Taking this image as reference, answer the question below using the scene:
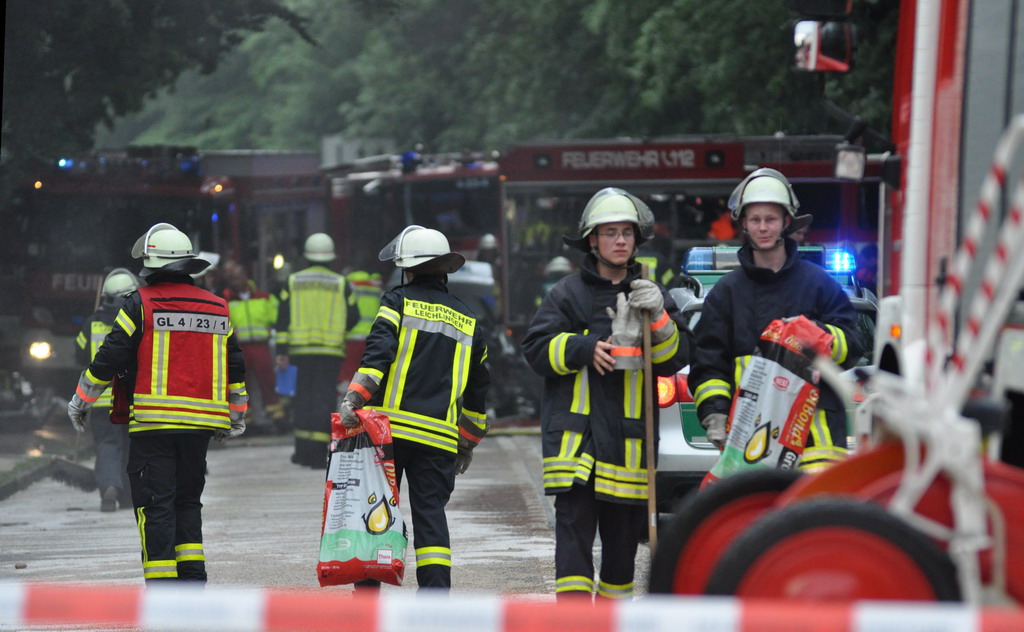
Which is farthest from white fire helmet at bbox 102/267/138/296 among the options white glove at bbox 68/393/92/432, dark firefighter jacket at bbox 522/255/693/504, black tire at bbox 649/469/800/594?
black tire at bbox 649/469/800/594

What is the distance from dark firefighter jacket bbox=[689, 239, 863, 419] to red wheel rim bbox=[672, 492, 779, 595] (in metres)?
1.84

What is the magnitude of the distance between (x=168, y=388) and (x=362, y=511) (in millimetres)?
1222

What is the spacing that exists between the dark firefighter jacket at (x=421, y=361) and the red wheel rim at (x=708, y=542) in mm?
2714

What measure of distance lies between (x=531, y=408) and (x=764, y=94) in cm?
492

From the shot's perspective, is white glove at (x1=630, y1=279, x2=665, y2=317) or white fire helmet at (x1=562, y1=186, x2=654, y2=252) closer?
white glove at (x1=630, y1=279, x2=665, y2=317)

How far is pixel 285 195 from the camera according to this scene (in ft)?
74.7

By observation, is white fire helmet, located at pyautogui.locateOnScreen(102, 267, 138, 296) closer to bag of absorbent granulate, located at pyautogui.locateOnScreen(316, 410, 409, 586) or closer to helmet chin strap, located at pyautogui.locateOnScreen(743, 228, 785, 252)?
bag of absorbent granulate, located at pyautogui.locateOnScreen(316, 410, 409, 586)

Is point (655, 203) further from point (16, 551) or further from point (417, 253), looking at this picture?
point (417, 253)

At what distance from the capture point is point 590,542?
618 cm

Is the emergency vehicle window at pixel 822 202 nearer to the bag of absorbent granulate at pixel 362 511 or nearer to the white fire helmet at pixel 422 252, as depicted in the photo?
the white fire helmet at pixel 422 252

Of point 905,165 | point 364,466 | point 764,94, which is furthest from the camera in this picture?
point 764,94

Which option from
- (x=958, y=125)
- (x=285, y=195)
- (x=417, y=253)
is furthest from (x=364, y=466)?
(x=285, y=195)

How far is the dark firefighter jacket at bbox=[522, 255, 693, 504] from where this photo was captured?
20.0 feet

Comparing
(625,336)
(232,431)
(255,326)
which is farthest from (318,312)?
(625,336)
